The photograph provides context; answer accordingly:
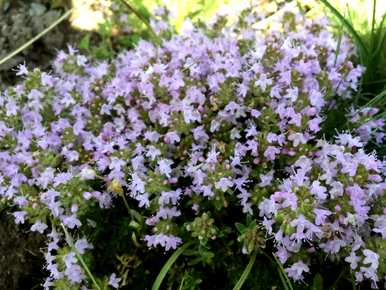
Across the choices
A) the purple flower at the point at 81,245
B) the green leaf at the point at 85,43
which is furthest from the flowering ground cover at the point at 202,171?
the green leaf at the point at 85,43

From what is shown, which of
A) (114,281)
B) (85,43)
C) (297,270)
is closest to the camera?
(297,270)

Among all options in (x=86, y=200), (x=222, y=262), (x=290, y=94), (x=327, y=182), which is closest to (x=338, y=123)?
(x=290, y=94)

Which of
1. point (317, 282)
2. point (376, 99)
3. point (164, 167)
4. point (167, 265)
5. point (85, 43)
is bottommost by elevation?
point (317, 282)

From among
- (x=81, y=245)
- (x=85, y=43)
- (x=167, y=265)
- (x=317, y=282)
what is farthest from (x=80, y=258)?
(x=85, y=43)

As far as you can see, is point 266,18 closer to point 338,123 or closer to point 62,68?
point 338,123

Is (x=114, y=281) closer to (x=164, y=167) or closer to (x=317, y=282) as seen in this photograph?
(x=164, y=167)

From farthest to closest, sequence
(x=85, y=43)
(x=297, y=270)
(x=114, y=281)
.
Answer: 1. (x=85, y=43)
2. (x=114, y=281)
3. (x=297, y=270)

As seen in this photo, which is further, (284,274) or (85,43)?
(85,43)

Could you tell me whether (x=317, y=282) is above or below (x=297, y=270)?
below

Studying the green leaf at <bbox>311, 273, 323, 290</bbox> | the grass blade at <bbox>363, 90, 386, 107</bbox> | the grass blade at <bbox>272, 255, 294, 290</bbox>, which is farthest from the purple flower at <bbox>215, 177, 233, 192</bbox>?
the grass blade at <bbox>363, 90, 386, 107</bbox>

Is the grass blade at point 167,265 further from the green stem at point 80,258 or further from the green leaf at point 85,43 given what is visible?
the green leaf at point 85,43
